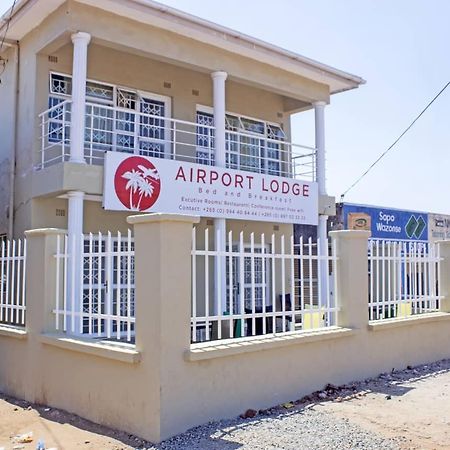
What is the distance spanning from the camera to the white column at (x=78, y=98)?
29.8ft

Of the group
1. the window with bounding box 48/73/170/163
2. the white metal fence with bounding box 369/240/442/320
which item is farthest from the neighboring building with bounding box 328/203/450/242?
the white metal fence with bounding box 369/240/442/320

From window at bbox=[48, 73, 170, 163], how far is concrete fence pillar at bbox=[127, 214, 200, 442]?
5.35 m

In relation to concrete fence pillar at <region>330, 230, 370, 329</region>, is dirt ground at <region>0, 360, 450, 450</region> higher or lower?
lower

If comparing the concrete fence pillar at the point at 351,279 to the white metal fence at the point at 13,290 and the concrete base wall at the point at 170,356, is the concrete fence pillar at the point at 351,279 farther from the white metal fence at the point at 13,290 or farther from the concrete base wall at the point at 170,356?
the white metal fence at the point at 13,290

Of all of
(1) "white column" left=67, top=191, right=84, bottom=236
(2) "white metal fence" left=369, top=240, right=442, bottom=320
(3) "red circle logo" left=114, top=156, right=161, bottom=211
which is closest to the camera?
(2) "white metal fence" left=369, top=240, right=442, bottom=320

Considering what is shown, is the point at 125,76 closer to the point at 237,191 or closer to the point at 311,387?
the point at 237,191

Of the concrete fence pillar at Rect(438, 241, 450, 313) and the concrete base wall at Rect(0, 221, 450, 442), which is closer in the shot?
the concrete base wall at Rect(0, 221, 450, 442)

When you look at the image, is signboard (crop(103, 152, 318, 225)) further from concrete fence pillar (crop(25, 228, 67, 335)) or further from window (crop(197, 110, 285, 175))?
concrete fence pillar (crop(25, 228, 67, 335))

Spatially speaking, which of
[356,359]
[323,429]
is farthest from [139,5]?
[323,429]

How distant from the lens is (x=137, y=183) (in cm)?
951

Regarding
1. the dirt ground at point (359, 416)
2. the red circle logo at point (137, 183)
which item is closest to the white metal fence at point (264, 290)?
the dirt ground at point (359, 416)

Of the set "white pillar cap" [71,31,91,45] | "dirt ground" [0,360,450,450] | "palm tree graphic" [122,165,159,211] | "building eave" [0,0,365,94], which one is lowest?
"dirt ground" [0,360,450,450]

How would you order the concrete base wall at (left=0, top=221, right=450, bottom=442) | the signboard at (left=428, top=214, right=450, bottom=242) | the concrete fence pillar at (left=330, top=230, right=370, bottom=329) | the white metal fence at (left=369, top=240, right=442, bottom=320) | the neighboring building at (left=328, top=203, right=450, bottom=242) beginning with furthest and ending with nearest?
the signboard at (left=428, top=214, right=450, bottom=242) < the neighboring building at (left=328, top=203, right=450, bottom=242) < the white metal fence at (left=369, top=240, right=442, bottom=320) < the concrete fence pillar at (left=330, top=230, right=370, bottom=329) < the concrete base wall at (left=0, top=221, right=450, bottom=442)

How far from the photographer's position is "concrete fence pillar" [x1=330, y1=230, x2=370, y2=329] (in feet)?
23.1
